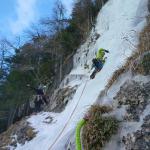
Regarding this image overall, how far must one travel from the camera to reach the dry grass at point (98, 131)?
1002 centimetres

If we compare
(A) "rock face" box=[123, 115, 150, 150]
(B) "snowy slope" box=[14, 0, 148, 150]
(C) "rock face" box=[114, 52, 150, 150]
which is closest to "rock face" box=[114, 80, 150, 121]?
(C) "rock face" box=[114, 52, 150, 150]

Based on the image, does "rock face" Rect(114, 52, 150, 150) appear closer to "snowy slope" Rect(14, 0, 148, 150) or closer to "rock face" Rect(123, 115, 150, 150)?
"rock face" Rect(123, 115, 150, 150)

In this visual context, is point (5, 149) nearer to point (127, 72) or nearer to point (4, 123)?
point (127, 72)

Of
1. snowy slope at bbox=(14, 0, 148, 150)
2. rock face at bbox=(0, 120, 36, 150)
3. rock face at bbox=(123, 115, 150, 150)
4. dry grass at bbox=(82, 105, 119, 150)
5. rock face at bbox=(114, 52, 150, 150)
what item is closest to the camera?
rock face at bbox=(123, 115, 150, 150)

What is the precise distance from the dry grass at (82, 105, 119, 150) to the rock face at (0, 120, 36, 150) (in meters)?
10.4

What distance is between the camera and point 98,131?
10.1 meters

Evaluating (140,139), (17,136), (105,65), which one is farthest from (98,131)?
(105,65)

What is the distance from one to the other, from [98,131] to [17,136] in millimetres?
12023

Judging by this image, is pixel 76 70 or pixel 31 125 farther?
pixel 76 70

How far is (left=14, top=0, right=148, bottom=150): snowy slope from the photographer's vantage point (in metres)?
18.3

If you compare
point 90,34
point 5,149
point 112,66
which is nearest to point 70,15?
point 90,34

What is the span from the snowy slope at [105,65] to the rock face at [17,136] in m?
0.37

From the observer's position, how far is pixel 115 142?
991 cm

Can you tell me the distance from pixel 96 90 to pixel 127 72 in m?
9.35
